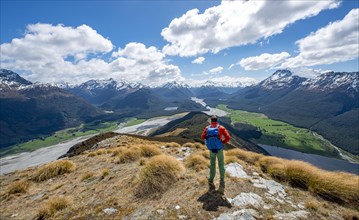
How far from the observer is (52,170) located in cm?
1753

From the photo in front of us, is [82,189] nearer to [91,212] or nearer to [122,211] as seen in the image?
[91,212]

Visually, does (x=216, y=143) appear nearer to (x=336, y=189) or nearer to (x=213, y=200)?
(x=213, y=200)

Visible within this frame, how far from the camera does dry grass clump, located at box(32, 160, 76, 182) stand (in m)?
16.7

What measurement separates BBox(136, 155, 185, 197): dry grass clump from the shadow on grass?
7.64 feet

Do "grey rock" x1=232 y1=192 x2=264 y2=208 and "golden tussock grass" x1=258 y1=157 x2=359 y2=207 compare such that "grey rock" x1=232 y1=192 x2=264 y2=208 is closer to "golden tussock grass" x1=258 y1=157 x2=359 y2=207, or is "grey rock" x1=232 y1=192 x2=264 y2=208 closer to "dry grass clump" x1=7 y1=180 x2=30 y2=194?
"golden tussock grass" x1=258 y1=157 x2=359 y2=207

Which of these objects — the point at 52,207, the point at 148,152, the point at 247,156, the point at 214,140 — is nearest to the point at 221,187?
the point at 214,140

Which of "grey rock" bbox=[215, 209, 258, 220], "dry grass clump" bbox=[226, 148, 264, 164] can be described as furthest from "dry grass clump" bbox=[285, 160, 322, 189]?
"grey rock" bbox=[215, 209, 258, 220]

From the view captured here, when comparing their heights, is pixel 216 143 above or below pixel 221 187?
above

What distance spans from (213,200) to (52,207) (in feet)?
24.6

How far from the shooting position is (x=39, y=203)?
470 inches

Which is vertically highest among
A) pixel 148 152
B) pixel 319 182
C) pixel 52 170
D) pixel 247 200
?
pixel 52 170

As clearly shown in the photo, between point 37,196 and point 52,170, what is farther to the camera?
point 52,170

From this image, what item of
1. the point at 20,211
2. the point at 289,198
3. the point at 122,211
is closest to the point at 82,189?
the point at 20,211

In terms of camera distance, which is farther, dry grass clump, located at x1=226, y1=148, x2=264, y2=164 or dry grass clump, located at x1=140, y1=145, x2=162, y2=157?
dry grass clump, located at x1=140, y1=145, x2=162, y2=157
